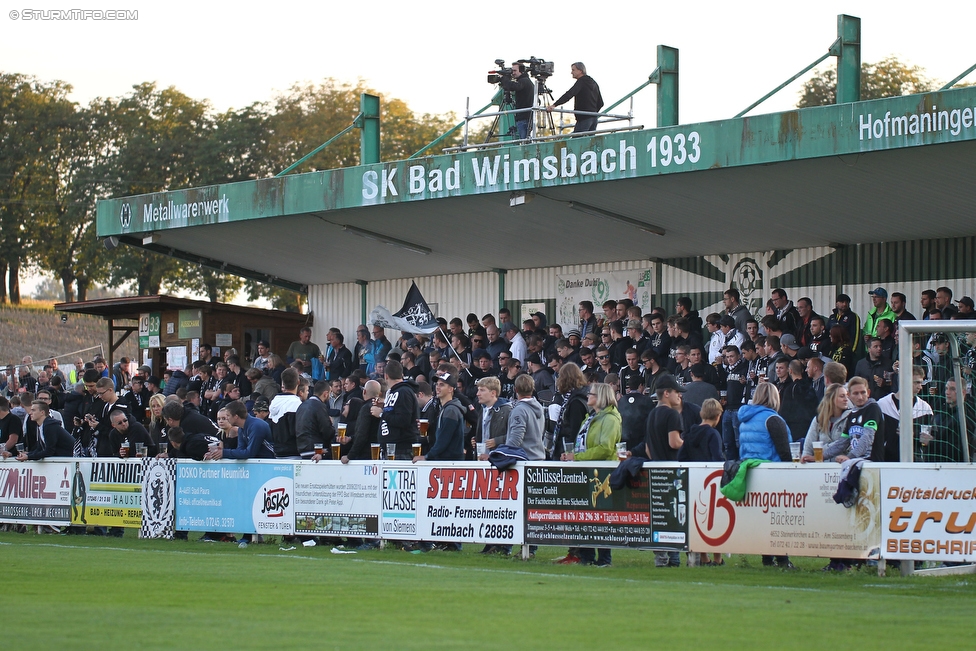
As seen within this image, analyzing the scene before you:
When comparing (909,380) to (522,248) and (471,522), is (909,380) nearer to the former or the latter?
(471,522)

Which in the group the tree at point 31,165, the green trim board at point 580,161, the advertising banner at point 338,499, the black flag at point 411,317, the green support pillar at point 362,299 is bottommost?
the advertising banner at point 338,499

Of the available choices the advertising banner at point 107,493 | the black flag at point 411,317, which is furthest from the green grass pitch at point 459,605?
the black flag at point 411,317

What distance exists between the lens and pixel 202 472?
16.0 m

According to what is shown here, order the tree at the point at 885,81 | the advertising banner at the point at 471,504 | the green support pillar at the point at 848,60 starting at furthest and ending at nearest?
the tree at the point at 885,81 < the green support pillar at the point at 848,60 < the advertising banner at the point at 471,504

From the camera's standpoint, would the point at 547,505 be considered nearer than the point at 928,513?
No

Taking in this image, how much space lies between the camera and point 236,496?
15633mm

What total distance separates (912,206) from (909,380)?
6.23m

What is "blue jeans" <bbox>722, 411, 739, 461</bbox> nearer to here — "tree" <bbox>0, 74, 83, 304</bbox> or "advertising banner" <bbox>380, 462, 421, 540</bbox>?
"advertising banner" <bbox>380, 462, 421, 540</bbox>

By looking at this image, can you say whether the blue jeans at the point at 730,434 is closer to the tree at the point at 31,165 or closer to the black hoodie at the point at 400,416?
the black hoodie at the point at 400,416

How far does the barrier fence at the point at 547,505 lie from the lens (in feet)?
36.5

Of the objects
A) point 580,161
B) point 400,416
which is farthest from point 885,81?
point 400,416

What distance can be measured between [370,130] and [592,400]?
13090 mm

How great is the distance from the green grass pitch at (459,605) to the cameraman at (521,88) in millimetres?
8842

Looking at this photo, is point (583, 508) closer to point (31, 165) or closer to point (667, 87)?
point (667, 87)
